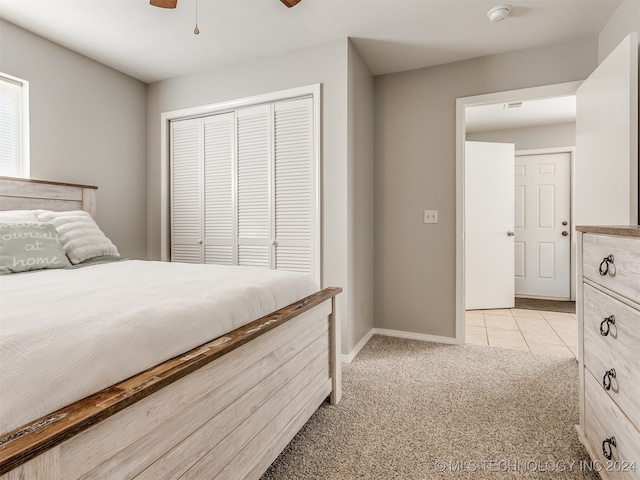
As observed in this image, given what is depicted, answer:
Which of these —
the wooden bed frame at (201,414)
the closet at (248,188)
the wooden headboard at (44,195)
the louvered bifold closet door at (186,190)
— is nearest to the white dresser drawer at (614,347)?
the wooden bed frame at (201,414)

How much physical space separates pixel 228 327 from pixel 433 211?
231 centimetres

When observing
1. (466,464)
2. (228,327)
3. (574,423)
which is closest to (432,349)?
(574,423)

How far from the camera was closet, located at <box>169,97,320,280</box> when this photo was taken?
2.77 meters

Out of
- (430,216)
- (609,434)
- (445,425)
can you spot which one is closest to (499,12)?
(430,216)

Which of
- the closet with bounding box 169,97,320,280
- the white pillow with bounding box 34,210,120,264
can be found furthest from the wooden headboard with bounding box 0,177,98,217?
the closet with bounding box 169,97,320,280

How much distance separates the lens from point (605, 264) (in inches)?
47.2

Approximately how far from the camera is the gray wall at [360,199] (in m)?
2.62

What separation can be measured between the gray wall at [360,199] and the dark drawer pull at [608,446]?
5.12ft

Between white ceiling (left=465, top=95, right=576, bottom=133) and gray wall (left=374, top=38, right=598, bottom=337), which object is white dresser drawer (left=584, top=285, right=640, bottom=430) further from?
white ceiling (left=465, top=95, right=576, bottom=133)

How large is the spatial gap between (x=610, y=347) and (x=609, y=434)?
306 mm

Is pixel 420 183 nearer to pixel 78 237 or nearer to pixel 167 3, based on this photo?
pixel 167 3

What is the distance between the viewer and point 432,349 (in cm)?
275

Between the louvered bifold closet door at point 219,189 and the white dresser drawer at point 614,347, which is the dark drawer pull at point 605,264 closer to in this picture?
the white dresser drawer at point 614,347

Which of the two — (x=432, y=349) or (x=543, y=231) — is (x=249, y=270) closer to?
(x=432, y=349)
